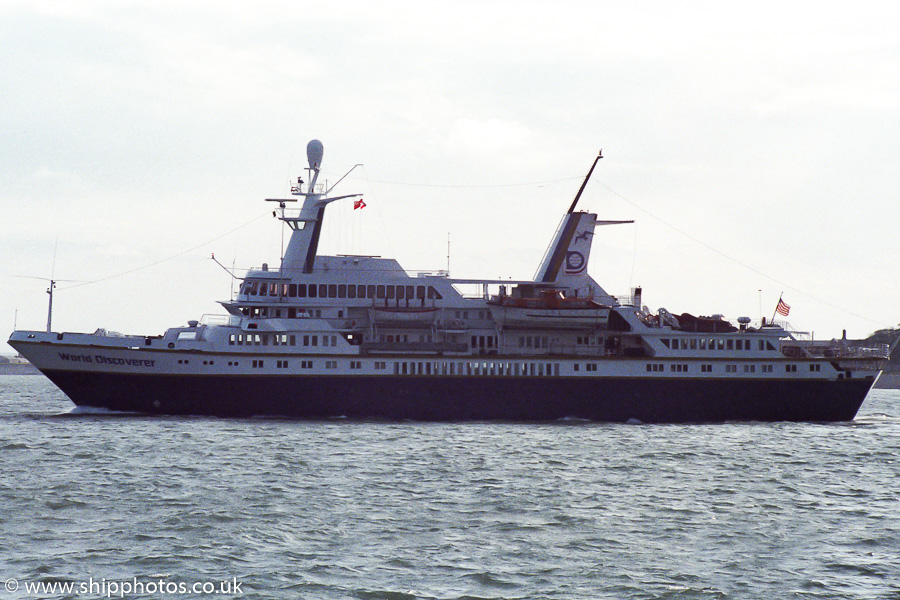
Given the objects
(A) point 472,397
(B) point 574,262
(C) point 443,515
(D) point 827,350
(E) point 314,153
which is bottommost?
(C) point 443,515

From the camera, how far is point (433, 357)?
154 feet

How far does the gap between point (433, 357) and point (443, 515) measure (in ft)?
78.8

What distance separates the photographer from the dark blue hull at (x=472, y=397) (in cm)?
4512

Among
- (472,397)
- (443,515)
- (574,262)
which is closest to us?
(443,515)

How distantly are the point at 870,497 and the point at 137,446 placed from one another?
23438mm

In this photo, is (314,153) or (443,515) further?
(314,153)

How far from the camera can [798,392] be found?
49.0 m

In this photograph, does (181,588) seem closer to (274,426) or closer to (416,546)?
(416,546)

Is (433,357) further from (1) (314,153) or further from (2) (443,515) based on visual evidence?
(2) (443,515)

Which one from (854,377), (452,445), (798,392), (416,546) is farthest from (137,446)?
(854,377)

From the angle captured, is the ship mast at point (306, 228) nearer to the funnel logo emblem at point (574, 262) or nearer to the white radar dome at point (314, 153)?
the white radar dome at point (314, 153)

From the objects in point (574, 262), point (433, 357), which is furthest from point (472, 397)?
point (574, 262)

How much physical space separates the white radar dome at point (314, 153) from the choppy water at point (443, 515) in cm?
1761

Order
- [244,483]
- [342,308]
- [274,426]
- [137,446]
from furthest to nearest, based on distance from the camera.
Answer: [342,308] < [274,426] < [137,446] < [244,483]
